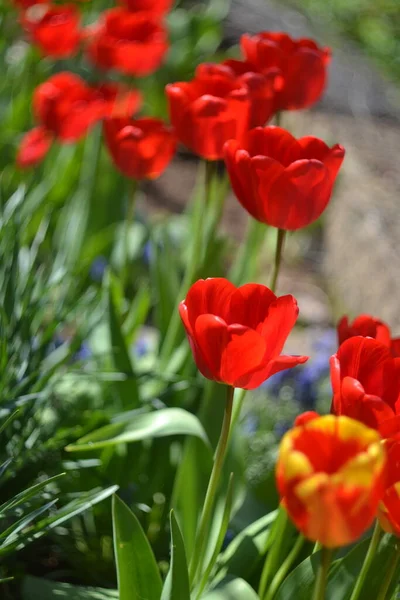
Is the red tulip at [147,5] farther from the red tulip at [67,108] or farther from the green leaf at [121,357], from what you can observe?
the green leaf at [121,357]

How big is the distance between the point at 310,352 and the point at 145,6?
96cm

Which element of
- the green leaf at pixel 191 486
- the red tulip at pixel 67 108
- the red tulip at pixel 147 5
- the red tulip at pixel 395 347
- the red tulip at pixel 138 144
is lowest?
the green leaf at pixel 191 486

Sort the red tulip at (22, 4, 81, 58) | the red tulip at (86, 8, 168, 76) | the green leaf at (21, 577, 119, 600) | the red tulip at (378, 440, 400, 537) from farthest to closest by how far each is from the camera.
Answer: the red tulip at (22, 4, 81, 58) < the red tulip at (86, 8, 168, 76) < the green leaf at (21, 577, 119, 600) < the red tulip at (378, 440, 400, 537)

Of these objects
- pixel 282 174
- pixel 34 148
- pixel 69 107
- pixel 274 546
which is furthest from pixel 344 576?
pixel 34 148

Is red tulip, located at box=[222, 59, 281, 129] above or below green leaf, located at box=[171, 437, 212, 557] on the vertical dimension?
above

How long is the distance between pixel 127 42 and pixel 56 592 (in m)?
1.21

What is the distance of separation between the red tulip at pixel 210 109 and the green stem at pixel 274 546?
1.55 ft

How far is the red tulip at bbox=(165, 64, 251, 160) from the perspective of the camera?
1.09 m

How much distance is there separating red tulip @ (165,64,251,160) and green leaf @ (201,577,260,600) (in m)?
0.54

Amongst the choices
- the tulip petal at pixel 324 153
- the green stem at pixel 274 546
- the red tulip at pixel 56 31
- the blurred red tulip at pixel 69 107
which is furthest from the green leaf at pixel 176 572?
the red tulip at pixel 56 31

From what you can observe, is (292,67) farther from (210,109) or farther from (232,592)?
(232,592)

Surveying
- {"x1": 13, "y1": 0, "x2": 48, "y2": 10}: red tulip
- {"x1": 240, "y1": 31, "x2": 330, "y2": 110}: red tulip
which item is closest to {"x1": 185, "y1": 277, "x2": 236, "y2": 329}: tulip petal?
{"x1": 240, "y1": 31, "x2": 330, "y2": 110}: red tulip

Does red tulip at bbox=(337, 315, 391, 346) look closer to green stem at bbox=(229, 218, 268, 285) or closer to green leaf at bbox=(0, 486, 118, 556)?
green leaf at bbox=(0, 486, 118, 556)

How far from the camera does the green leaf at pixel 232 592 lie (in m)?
0.92
